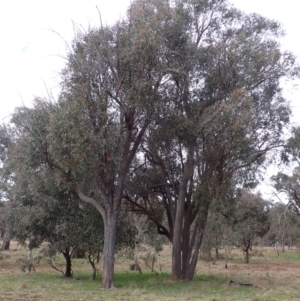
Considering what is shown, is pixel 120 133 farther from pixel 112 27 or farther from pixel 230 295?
pixel 230 295

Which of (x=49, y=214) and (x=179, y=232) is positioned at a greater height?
(x=49, y=214)

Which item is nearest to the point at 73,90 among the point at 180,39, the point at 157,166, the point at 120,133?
the point at 120,133

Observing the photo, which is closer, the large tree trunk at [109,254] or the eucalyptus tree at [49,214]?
the large tree trunk at [109,254]

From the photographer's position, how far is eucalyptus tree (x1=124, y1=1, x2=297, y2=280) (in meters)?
18.8

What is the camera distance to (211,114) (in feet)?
60.7

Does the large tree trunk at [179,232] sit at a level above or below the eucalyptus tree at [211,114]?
below

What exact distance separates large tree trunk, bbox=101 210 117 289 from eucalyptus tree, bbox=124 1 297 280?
12.9ft

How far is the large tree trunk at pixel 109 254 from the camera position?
18297 millimetres

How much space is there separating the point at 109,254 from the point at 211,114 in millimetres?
6863

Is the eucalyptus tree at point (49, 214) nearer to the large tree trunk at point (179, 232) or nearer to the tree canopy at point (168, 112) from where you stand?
the tree canopy at point (168, 112)

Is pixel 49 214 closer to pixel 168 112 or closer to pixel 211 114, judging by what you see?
pixel 168 112

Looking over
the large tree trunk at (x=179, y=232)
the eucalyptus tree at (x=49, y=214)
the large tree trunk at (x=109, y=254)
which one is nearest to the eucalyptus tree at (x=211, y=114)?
the large tree trunk at (x=179, y=232)

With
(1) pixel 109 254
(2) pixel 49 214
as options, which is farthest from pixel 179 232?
(2) pixel 49 214

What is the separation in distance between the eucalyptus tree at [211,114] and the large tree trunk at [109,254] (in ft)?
12.9
